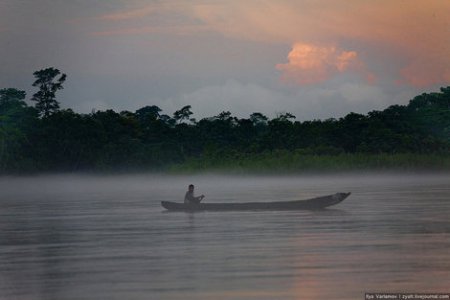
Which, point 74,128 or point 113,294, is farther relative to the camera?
point 74,128

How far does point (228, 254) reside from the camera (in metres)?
26.5

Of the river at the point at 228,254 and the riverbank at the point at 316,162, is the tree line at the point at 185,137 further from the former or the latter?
the river at the point at 228,254

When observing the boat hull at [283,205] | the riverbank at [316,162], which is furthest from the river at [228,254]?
the riverbank at [316,162]

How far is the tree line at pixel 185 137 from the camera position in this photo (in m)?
114

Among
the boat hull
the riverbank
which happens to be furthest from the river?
the riverbank

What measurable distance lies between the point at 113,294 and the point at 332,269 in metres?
5.21

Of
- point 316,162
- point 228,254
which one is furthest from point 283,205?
point 316,162

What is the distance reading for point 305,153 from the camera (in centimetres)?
11281

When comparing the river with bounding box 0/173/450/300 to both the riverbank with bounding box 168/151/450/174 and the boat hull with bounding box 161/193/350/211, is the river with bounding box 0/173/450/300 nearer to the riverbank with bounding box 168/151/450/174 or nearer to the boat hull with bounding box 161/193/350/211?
the boat hull with bounding box 161/193/350/211

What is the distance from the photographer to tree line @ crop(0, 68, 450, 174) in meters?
114

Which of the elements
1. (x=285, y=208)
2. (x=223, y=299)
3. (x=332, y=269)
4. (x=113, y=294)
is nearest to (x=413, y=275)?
(x=332, y=269)

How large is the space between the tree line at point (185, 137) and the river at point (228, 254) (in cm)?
6637

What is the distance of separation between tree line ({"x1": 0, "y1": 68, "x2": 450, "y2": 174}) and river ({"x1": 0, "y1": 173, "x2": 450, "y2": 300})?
218ft

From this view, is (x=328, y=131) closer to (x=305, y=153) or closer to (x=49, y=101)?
(x=305, y=153)
